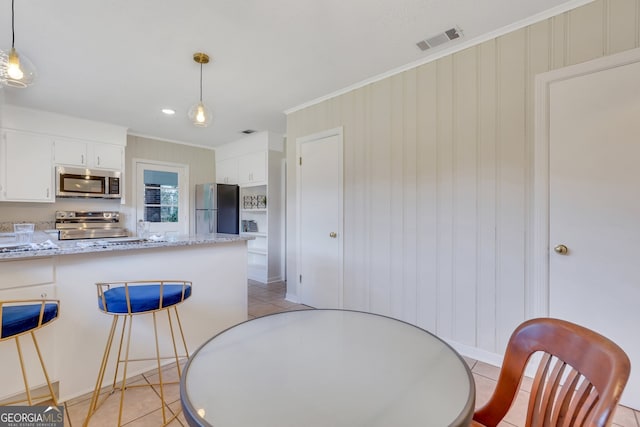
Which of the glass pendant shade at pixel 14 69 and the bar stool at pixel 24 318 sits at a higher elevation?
the glass pendant shade at pixel 14 69

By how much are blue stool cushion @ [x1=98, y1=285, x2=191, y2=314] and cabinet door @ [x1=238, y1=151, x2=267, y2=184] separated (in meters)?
3.21

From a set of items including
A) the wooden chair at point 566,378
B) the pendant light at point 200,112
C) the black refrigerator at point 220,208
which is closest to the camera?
the wooden chair at point 566,378

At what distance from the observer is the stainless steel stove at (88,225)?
4.14 metres

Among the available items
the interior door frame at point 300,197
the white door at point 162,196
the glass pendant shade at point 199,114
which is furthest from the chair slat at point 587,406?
the white door at point 162,196

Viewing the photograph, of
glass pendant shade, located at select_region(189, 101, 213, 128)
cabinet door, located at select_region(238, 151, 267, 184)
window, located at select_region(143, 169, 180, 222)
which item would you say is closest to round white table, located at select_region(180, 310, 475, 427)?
glass pendant shade, located at select_region(189, 101, 213, 128)

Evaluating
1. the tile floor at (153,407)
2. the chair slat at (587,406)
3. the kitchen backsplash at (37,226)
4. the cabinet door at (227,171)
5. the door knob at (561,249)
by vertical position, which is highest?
the cabinet door at (227,171)

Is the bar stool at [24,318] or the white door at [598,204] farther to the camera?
the white door at [598,204]

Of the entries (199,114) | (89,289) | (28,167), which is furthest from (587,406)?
(28,167)

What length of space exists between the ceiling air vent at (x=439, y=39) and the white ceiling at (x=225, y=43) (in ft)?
0.21

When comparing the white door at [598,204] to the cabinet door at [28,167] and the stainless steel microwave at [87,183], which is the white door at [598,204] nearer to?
the stainless steel microwave at [87,183]

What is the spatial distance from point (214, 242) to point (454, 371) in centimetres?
198

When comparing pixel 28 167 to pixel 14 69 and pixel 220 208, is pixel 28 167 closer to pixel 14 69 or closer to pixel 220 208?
pixel 220 208

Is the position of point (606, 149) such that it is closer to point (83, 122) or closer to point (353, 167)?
point (353, 167)

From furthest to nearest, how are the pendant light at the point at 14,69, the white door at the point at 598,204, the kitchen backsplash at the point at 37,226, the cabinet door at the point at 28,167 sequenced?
the kitchen backsplash at the point at 37,226 < the cabinet door at the point at 28,167 < the white door at the point at 598,204 < the pendant light at the point at 14,69
